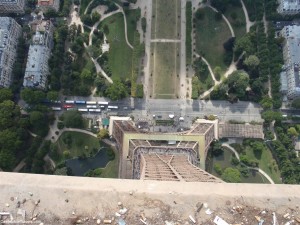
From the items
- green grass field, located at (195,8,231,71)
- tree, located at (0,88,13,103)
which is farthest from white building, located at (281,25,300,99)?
tree, located at (0,88,13,103)

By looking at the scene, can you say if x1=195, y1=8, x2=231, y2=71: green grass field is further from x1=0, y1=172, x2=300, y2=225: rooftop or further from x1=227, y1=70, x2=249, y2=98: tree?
x1=0, y1=172, x2=300, y2=225: rooftop

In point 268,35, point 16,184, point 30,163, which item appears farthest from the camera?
point 268,35

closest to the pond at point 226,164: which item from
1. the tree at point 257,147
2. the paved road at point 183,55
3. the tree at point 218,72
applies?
the tree at point 257,147

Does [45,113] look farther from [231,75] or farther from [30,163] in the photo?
[231,75]

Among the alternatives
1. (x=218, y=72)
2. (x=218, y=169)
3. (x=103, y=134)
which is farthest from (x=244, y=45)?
(x=103, y=134)

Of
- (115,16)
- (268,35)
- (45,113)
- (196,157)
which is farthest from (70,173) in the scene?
(268,35)

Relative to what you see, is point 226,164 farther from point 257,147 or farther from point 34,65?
point 34,65

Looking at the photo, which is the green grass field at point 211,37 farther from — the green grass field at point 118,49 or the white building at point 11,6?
the white building at point 11,6
